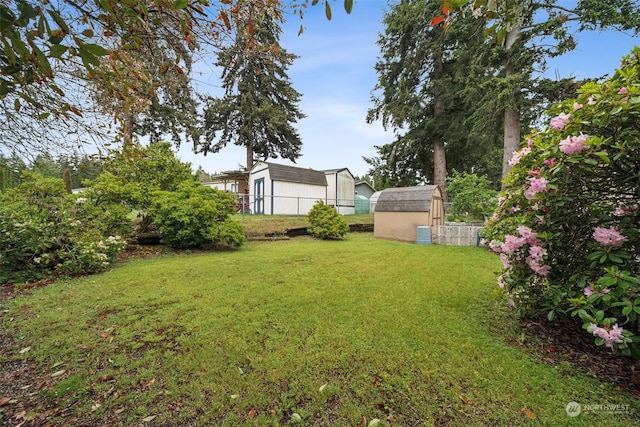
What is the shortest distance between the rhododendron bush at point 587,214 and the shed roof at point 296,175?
14.0 m

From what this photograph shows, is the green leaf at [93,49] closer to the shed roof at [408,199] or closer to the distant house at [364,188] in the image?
the shed roof at [408,199]

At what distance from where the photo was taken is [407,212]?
10859 millimetres

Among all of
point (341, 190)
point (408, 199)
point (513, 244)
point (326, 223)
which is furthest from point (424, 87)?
point (513, 244)

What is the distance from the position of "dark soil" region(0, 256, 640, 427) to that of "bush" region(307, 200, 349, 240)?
8146 mm

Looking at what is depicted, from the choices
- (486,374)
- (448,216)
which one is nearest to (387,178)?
(448,216)

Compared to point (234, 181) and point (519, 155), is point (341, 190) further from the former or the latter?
point (519, 155)

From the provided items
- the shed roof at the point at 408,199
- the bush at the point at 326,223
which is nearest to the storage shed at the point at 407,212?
the shed roof at the point at 408,199

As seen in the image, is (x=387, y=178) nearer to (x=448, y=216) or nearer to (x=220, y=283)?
(x=448, y=216)

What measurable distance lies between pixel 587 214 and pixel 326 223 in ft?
29.3

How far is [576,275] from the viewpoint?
228cm

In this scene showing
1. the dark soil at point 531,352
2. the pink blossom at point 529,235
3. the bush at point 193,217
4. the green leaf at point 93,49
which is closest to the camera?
the green leaf at point 93,49

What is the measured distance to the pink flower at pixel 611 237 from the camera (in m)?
2.04

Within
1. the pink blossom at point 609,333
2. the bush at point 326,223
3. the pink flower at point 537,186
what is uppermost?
the pink flower at point 537,186

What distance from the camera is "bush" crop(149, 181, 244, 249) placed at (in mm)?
7586
